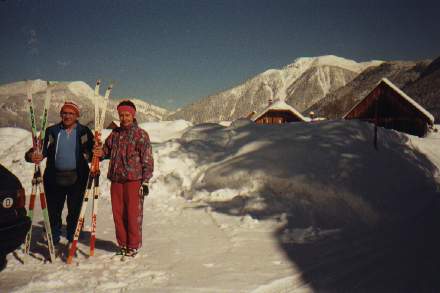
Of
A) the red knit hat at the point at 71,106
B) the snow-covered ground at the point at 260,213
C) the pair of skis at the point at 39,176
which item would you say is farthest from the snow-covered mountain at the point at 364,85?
the pair of skis at the point at 39,176

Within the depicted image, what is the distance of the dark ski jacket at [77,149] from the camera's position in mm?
4578

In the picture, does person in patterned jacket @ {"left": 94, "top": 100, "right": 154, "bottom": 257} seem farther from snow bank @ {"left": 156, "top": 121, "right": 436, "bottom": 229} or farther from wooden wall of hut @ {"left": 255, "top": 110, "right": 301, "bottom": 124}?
wooden wall of hut @ {"left": 255, "top": 110, "right": 301, "bottom": 124}

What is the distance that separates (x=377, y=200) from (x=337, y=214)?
2.86ft

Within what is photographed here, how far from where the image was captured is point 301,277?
3695 millimetres

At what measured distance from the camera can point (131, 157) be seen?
4367 mm

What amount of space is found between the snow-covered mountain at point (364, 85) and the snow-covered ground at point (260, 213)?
242 feet

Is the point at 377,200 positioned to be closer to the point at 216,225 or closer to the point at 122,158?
the point at 216,225

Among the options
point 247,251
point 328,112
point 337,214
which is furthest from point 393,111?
point 328,112

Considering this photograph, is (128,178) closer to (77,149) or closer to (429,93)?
(77,149)

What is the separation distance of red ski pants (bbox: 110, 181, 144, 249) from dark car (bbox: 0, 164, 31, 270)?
3.29ft

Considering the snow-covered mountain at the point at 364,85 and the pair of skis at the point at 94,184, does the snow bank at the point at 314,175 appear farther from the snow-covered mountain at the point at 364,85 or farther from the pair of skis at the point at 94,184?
the snow-covered mountain at the point at 364,85

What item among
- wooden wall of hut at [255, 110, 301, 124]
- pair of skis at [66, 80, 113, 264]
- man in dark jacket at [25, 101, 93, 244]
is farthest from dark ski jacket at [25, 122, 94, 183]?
wooden wall of hut at [255, 110, 301, 124]

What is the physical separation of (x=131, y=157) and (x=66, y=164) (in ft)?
3.04

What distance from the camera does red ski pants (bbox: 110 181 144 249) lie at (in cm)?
429
